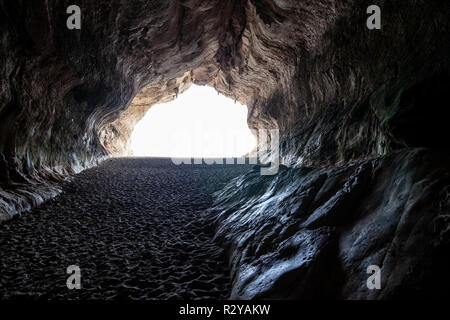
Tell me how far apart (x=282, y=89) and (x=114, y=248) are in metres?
14.4

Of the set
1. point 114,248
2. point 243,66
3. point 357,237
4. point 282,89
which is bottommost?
point 114,248

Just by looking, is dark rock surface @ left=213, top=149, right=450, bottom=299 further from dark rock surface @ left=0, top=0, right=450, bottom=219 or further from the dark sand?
dark rock surface @ left=0, top=0, right=450, bottom=219

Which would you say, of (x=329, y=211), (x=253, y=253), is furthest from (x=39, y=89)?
(x=329, y=211)

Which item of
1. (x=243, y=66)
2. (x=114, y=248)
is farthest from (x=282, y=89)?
(x=114, y=248)

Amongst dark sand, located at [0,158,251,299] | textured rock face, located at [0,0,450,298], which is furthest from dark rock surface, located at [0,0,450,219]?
dark sand, located at [0,158,251,299]

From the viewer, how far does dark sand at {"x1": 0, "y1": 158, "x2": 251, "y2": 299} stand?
5062mm

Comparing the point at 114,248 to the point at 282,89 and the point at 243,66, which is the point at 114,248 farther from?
the point at 243,66

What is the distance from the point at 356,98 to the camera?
8641mm

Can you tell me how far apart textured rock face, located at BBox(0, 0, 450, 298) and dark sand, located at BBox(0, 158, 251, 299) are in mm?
818

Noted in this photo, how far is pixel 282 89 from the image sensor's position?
1697cm

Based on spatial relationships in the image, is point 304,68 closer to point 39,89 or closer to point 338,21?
point 338,21

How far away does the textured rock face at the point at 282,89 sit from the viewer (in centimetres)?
453
